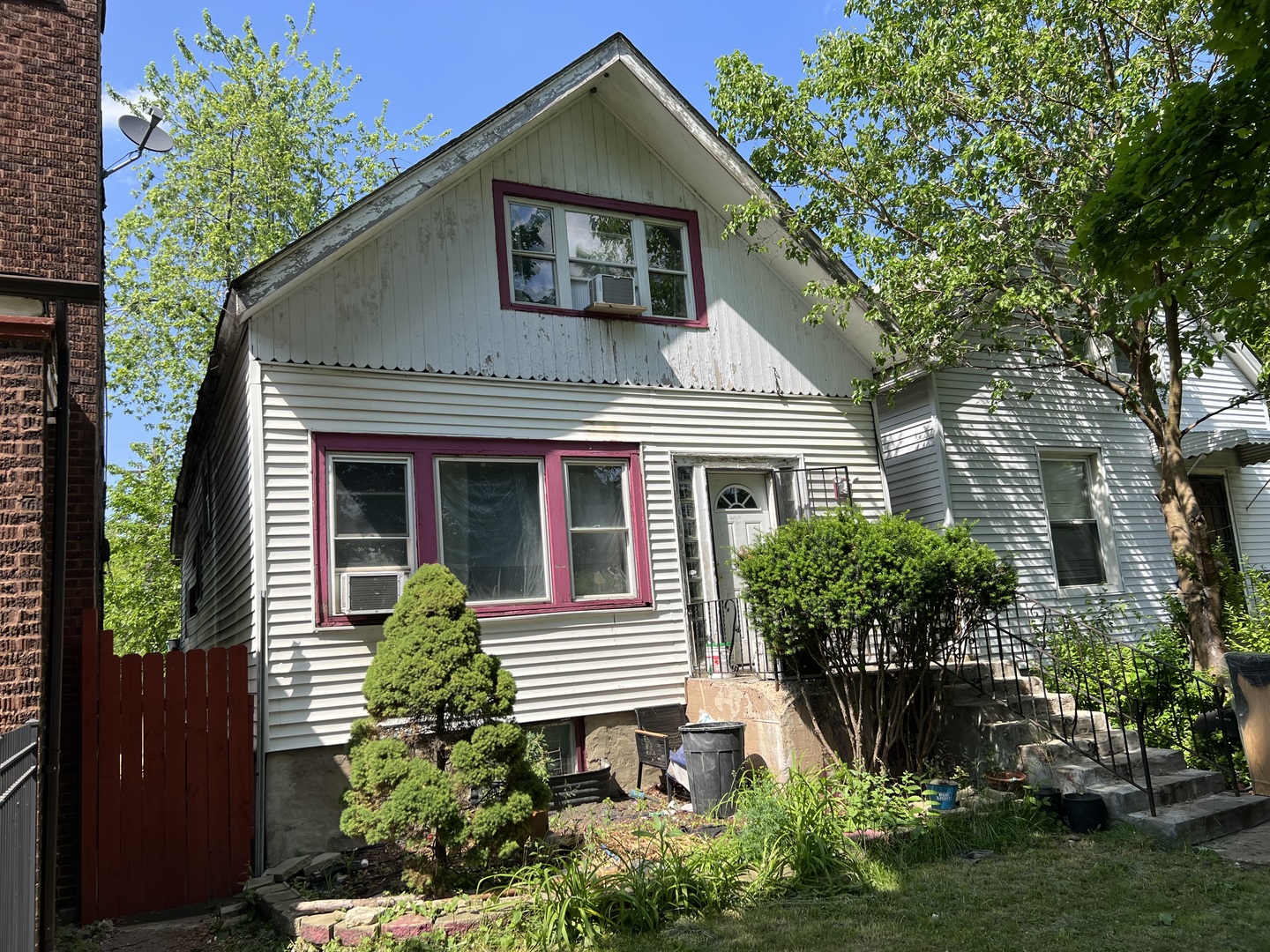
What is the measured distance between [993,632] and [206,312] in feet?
71.9

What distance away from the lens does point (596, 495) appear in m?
10.0

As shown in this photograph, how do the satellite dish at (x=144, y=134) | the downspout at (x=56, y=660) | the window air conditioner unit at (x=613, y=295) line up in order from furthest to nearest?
the satellite dish at (x=144, y=134) < the window air conditioner unit at (x=613, y=295) < the downspout at (x=56, y=660)

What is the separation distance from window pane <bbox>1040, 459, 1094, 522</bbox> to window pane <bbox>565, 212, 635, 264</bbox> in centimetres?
695

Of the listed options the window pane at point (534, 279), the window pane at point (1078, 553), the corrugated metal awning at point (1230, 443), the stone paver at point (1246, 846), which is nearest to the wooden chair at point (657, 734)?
the stone paver at point (1246, 846)

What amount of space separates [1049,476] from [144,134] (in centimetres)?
1275

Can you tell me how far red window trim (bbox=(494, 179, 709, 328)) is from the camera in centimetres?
998

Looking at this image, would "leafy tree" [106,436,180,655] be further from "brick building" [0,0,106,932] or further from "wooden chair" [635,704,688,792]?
"wooden chair" [635,704,688,792]

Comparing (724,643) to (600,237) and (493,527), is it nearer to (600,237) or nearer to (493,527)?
(493,527)

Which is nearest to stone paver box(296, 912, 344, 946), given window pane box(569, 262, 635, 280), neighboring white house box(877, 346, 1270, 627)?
window pane box(569, 262, 635, 280)

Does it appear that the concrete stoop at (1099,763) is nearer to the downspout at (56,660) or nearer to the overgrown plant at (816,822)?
the overgrown plant at (816,822)

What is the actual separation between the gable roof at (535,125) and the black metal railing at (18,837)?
480 cm

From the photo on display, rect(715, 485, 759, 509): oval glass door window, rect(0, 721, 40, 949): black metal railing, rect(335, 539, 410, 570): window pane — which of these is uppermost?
rect(715, 485, 759, 509): oval glass door window

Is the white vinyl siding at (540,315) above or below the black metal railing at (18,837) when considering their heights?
above

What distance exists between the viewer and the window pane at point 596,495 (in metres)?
9.88
